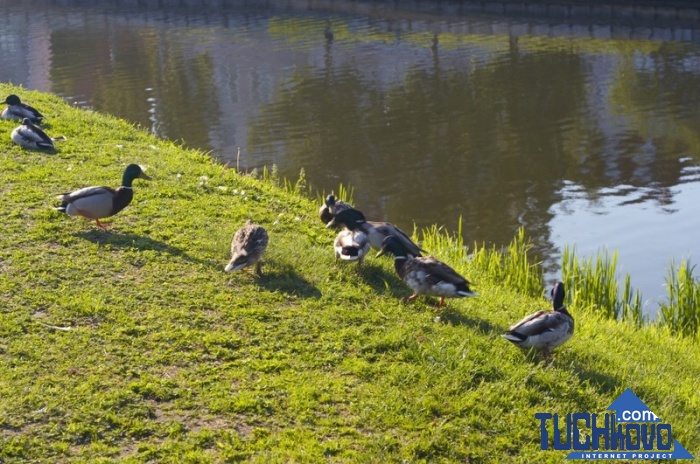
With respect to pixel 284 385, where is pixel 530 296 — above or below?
below

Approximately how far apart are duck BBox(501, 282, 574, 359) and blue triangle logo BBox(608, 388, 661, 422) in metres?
0.65

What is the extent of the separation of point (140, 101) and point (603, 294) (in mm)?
18458

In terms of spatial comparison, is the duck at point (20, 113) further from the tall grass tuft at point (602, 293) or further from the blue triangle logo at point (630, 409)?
the blue triangle logo at point (630, 409)

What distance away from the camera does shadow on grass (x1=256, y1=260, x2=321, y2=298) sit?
7.96 meters

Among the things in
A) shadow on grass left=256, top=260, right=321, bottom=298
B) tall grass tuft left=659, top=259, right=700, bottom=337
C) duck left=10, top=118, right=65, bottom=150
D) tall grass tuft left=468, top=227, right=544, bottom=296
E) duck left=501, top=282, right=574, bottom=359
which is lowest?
tall grass tuft left=659, top=259, right=700, bottom=337

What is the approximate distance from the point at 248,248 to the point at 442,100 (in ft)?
58.1

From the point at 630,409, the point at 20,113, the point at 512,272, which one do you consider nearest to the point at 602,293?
the point at 512,272

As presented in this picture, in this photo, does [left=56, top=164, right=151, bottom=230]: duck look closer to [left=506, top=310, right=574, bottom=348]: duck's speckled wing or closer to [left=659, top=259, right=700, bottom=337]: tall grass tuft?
[left=506, top=310, right=574, bottom=348]: duck's speckled wing

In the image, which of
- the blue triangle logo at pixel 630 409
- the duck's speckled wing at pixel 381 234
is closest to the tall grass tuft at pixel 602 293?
the duck's speckled wing at pixel 381 234

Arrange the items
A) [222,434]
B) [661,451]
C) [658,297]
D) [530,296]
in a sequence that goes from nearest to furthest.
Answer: [222,434], [661,451], [530,296], [658,297]

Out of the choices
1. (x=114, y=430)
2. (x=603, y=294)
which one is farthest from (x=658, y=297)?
(x=114, y=430)

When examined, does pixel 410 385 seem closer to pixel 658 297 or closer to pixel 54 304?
pixel 54 304

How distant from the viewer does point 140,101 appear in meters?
26.3

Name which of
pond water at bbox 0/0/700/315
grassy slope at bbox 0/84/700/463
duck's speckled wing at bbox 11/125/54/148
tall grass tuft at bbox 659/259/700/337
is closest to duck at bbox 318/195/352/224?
grassy slope at bbox 0/84/700/463
